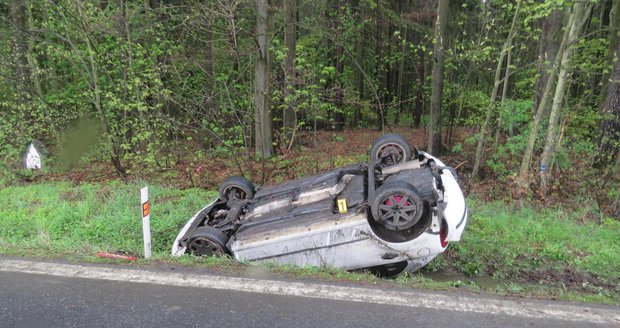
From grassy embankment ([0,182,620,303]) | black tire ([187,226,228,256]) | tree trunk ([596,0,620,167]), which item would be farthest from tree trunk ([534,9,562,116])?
black tire ([187,226,228,256])

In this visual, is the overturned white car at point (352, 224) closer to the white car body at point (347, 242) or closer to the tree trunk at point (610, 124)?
the white car body at point (347, 242)

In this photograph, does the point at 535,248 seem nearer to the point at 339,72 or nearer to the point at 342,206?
the point at 342,206

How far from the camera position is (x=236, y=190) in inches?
250

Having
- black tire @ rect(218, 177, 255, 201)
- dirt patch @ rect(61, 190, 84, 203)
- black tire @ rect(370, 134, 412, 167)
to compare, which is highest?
black tire @ rect(370, 134, 412, 167)

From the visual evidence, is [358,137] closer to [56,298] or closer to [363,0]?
[363,0]

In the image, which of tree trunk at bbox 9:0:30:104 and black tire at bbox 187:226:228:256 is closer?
black tire at bbox 187:226:228:256

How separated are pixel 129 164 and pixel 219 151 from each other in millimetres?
2785

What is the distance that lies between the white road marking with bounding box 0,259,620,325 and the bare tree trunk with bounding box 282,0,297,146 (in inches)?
213

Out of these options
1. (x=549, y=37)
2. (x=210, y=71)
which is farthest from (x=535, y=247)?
(x=210, y=71)

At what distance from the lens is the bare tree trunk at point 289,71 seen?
30.7ft

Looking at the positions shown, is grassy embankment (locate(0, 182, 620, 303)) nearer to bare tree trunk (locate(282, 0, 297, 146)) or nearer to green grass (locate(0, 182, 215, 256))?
green grass (locate(0, 182, 215, 256))

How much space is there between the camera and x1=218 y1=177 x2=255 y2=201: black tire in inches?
247

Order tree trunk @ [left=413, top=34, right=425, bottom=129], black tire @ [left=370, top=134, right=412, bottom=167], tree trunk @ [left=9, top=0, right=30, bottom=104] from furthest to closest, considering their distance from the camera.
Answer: tree trunk @ [left=413, top=34, right=425, bottom=129] → tree trunk @ [left=9, top=0, right=30, bottom=104] → black tire @ [left=370, top=134, right=412, bottom=167]

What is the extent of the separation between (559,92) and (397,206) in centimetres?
557
